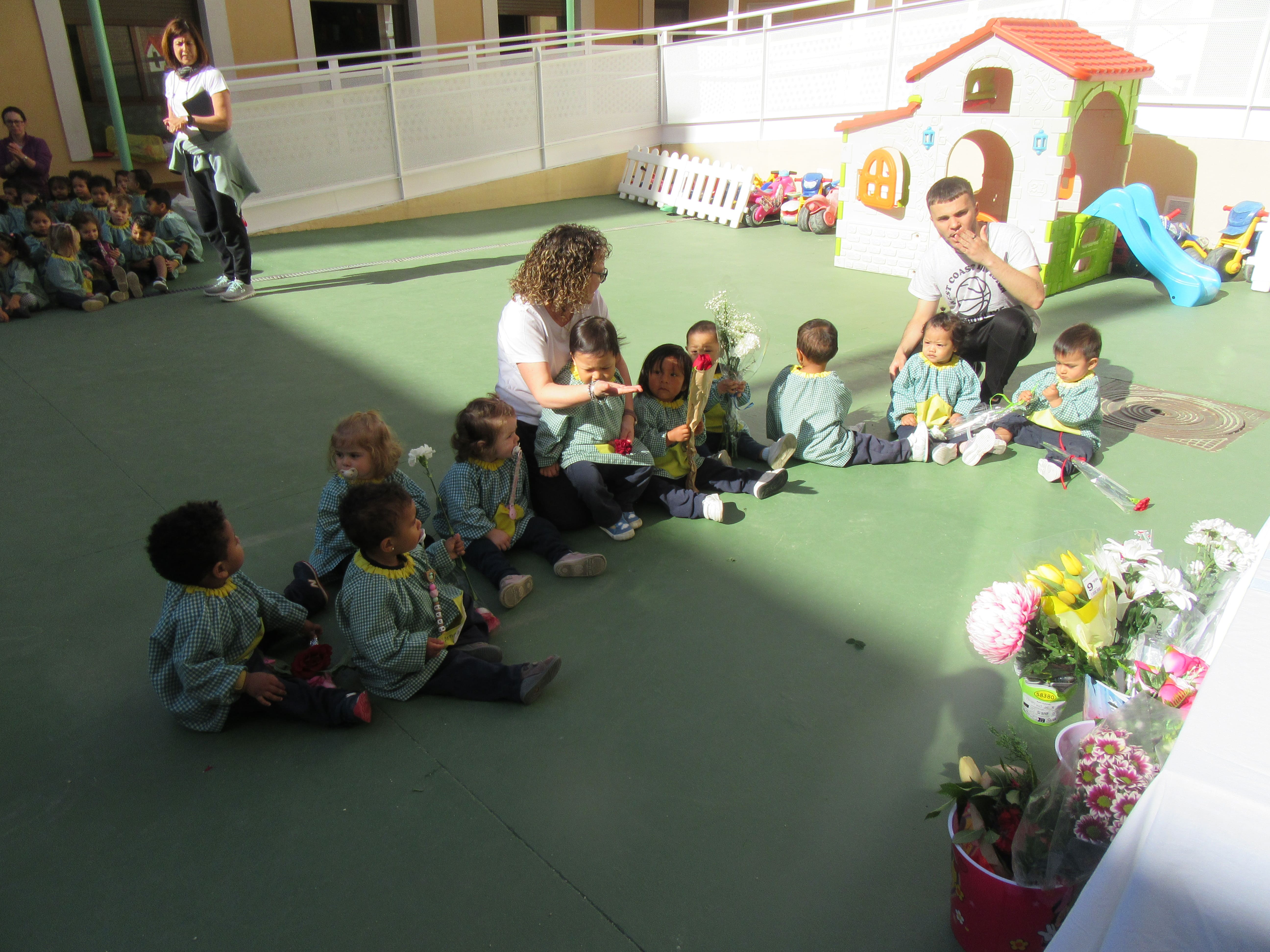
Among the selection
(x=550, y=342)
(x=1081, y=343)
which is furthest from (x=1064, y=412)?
(x=550, y=342)

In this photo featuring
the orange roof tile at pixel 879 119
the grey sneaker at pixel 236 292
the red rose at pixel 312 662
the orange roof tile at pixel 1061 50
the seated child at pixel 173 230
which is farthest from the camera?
the seated child at pixel 173 230

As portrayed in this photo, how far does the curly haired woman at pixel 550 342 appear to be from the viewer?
355 centimetres

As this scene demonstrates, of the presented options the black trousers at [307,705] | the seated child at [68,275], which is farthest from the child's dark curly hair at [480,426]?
the seated child at [68,275]

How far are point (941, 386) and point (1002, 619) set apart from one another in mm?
2712

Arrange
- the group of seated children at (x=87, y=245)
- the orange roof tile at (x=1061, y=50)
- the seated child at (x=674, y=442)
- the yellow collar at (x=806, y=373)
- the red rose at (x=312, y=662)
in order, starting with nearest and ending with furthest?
1. the red rose at (x=312, y=662)
2. the seated child at (x=674, y=442)
3. the yellow collar at (x=806, y=373)
4. the orange roof tile at (x=1061, y=50)
5. the group of seated children at (x=87, y=245)

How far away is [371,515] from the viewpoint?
258cm

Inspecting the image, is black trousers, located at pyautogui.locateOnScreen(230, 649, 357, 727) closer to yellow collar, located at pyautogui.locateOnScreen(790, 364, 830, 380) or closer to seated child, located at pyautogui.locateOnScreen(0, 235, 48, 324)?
yellow collar, located at pyautogui.locateOnScreen(790, 364, 830, 380)

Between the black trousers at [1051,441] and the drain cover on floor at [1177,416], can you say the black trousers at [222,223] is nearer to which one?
the black trousers at [1051,441]

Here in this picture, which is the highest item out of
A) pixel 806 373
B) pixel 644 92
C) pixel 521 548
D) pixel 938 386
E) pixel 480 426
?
pixel 644 92

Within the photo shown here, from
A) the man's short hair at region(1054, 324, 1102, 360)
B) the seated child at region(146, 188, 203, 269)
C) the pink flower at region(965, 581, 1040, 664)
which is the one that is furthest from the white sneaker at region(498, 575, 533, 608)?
the seated child at region(146, 188, 203, 269)

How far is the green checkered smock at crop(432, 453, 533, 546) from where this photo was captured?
11.2ft

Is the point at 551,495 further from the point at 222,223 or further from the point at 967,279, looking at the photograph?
the point at 222,223

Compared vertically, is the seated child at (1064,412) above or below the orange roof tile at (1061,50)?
below

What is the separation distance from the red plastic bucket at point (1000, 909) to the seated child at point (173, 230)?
8754mm
